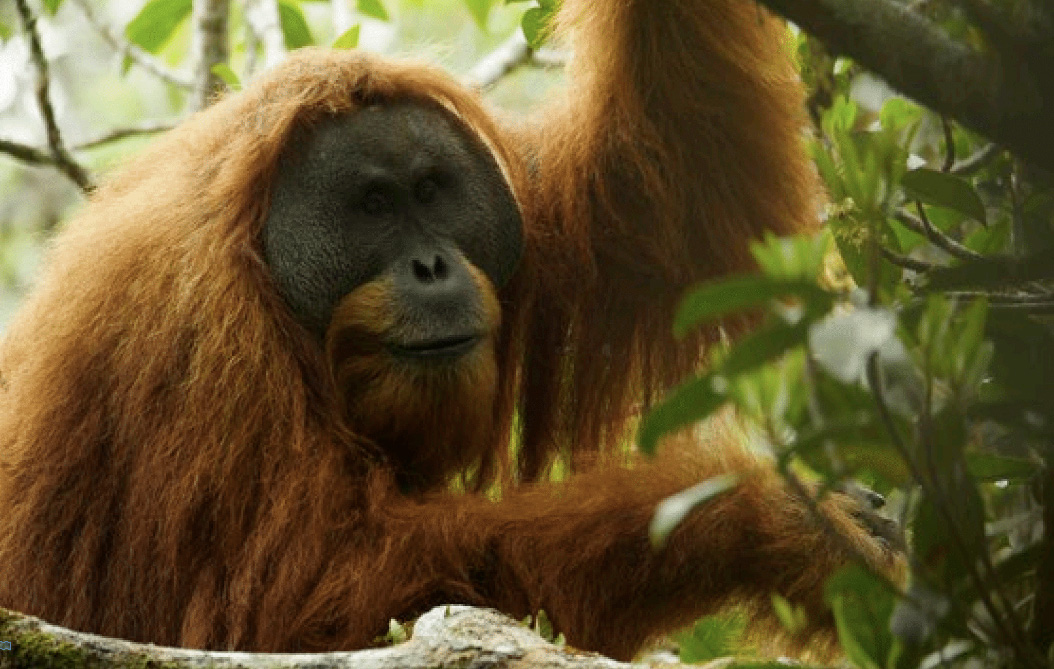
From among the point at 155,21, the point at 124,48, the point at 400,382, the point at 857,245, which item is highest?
the point at 857,245

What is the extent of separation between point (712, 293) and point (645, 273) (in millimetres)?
3744

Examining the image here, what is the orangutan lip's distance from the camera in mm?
5367

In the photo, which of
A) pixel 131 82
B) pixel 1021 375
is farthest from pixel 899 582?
pixel 131 82

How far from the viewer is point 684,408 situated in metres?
2.63

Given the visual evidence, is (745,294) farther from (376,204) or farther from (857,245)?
(376,204)

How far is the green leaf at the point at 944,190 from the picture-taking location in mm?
3721

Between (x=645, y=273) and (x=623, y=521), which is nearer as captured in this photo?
(x=623, y=521)

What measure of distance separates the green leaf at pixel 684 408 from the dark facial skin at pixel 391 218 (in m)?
2.75

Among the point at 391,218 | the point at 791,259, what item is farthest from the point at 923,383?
the point at 391,218

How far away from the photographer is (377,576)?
5113 mm

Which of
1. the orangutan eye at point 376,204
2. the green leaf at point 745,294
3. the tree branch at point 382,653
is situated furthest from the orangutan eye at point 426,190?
the green leaf at point 745,294

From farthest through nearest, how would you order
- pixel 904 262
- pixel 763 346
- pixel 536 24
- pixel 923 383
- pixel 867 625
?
pixel 536 24, pixel 904 262, pixel 867 625, pixel 923 383, pixel 763 346

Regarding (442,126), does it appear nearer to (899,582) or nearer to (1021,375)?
(899,582)

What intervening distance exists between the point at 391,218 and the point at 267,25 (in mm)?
3374
